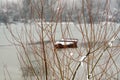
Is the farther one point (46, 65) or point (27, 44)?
point (27, 44)

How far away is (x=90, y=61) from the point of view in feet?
7.79

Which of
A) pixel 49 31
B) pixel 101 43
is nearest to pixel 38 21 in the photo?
pixel 49 31

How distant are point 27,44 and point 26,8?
1.03ft

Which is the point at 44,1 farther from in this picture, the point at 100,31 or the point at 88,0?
the point at 100,31

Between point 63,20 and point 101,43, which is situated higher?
point 63,20

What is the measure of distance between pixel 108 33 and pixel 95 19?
0.15 metres

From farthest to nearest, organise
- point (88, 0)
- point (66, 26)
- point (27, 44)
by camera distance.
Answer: point (27, 44)
point (66, 26)
point (88, 0)

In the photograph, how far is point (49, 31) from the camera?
222 cm

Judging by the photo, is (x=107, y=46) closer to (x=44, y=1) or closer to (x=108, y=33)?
(x=108, y=33)

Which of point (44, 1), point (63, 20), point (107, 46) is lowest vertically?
point (107, 46)

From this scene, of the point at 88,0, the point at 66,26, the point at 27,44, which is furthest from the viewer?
the point at 27,44

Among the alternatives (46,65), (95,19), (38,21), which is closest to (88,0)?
(95,19)

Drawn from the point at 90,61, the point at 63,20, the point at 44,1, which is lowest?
the point at 90,61

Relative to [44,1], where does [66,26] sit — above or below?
below
